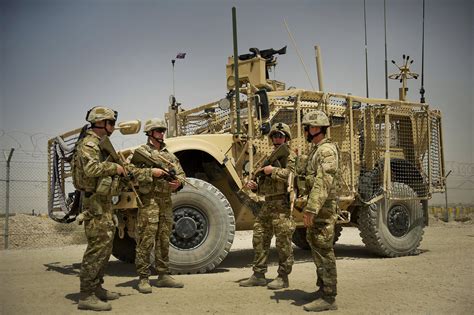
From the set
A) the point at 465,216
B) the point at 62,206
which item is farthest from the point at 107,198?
the point at 465,216

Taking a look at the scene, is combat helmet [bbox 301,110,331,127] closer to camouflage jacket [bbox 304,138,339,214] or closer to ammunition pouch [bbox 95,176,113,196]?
camouflage jacket [bbox 304,138,339,214]

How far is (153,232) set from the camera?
5.39 meters

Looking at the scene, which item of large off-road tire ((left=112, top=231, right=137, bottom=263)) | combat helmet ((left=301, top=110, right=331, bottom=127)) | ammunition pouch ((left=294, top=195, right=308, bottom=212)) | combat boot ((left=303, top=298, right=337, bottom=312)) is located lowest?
combat boot ((left=303, top=298, right=337, bottom=312))

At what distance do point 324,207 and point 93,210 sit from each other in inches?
83.9

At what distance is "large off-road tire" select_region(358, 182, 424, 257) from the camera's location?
7758mm

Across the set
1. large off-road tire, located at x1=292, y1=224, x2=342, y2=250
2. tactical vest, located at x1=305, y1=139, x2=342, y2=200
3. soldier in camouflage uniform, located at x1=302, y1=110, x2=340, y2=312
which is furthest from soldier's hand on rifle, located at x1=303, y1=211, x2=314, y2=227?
large off-road tire, located at x1=292, y1=224, x2=342, y2=250

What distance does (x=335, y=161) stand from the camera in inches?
175

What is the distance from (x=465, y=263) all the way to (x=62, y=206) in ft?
18.6

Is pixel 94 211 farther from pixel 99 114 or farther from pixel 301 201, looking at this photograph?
pixel 301 201

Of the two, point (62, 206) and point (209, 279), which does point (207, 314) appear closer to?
point (209, 279)

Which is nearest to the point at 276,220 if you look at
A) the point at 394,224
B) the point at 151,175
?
the point at 151,175

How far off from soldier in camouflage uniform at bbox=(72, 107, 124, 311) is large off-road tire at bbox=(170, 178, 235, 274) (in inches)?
65.9

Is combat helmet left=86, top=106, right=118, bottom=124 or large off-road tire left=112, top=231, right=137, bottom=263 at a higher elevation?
combat helmet left=86, top=106, right=118, bottom=124

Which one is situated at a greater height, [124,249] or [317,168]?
[317,168]
